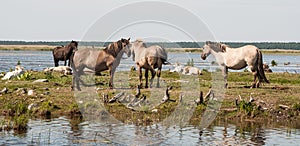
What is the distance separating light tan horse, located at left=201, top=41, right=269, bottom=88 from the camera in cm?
1998

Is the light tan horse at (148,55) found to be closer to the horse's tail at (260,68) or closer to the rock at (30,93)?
the horse's tail at (260,68)

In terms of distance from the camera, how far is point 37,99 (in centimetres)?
1730

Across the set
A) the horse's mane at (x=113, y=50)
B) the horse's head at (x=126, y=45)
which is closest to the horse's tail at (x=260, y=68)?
the horse's head at (x=126, y=45)

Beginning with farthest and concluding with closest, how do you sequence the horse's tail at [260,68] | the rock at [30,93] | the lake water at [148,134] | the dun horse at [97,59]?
the horse's tail at [260,68], the dun horse at [97,59], the rock at [30,93], the lake water at [148,134]

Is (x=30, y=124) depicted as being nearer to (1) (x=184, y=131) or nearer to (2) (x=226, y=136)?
(1) (x=184, y=131)

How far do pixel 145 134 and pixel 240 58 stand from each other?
8265 mm

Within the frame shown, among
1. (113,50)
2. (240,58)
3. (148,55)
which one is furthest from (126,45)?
(240,58)

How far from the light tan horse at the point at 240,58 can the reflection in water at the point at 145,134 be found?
5.15 m

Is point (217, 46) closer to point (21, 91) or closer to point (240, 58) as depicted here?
point (240, 58)

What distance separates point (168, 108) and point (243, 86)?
17.1 ft

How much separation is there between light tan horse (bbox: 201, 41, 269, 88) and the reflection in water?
5.15 metres

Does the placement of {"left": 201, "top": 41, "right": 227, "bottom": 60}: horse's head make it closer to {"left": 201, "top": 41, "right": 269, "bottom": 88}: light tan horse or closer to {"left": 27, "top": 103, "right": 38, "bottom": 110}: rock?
{"left": 201, "top": 41, "right": 269, "bottom": 88}: light tan horse

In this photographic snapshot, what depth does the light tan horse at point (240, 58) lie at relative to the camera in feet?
65.6

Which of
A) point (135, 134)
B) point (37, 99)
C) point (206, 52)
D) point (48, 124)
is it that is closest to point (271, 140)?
point (135, 134)
